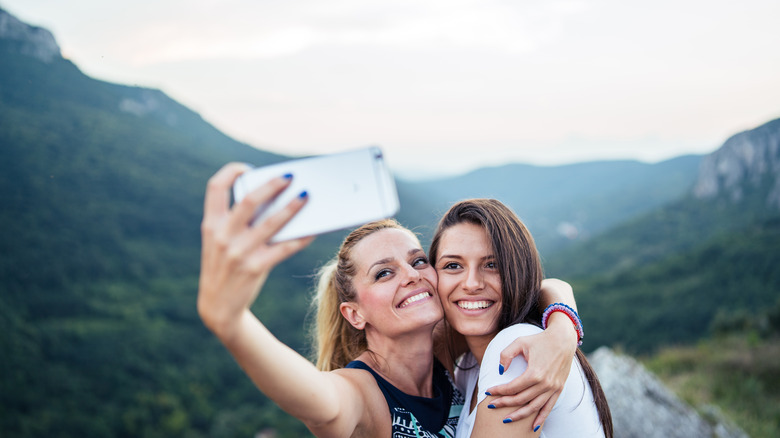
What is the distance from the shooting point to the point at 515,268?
3113 mm

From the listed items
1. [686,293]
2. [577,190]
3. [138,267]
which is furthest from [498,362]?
[577,190]

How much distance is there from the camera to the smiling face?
3244 mm

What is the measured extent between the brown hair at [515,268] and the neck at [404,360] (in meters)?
0.56

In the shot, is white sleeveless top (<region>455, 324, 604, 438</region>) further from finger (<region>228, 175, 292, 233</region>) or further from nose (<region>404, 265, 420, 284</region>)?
finger (<region>228, 175, 292, 233</region>)

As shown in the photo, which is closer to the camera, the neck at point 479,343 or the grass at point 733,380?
the neck at point 479,343

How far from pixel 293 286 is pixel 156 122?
32.6 metres

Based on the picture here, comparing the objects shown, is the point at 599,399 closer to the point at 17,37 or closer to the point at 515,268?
the point at 515,268

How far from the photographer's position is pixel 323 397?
2.02 m

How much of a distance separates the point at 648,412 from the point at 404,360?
168 inches

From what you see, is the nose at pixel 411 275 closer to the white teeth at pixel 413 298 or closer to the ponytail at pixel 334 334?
the white teeth at pixel 413 298

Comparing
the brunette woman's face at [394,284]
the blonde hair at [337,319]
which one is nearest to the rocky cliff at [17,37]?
the blonde hair at [337,319]

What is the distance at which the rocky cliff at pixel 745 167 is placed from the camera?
36109mm

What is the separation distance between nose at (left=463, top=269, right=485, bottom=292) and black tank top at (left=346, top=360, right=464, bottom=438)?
74 centimetres

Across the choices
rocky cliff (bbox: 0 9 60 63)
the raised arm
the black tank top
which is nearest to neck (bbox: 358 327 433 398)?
the black tank top
